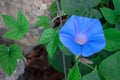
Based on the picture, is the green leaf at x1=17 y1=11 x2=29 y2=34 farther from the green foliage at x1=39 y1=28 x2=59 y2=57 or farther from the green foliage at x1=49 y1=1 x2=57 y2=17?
the green foliage at x1=49 y1=1 x2=57 y2=17

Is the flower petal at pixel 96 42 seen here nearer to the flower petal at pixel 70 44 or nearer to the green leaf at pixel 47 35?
the flower petal at pixel 70 44

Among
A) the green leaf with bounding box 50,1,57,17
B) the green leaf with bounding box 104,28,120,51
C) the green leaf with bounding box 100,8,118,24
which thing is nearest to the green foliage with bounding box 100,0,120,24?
the green leaf with bounding box 100,8,118,24

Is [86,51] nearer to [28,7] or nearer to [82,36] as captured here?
[82,36]

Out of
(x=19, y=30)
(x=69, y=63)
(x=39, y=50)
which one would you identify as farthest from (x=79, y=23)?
(x=39, y=50)

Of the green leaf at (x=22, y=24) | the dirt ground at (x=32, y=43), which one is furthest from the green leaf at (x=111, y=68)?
the dirt ground at (x=32, y=43)

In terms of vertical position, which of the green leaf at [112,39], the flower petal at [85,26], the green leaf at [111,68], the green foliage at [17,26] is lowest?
the green leaf at [111,68]

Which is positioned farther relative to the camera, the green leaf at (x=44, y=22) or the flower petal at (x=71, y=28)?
the green leaf at (x=44, y=22)
